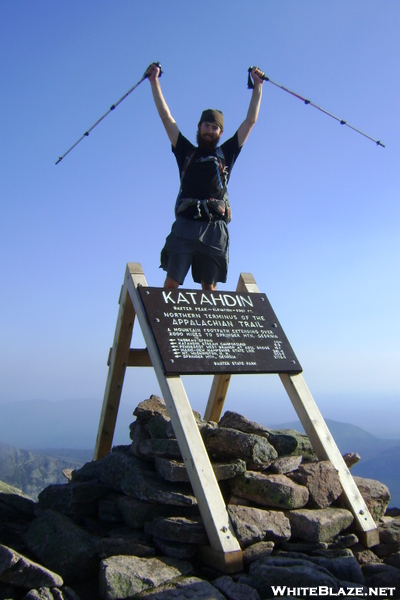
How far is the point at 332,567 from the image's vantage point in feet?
12.9

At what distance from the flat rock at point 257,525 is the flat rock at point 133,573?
526 mm

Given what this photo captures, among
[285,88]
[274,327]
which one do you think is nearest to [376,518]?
[274,327]

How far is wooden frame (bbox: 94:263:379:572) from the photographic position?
402 cm

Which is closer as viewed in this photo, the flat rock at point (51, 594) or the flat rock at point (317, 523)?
the flat rock at point (51, 594)

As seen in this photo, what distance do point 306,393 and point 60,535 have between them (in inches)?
118

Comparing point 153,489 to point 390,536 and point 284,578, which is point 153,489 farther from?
point 390,536

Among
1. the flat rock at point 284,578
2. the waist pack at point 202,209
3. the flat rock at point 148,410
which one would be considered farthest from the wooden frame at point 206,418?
the waist pack at point 202,209

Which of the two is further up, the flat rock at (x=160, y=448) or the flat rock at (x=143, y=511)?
the flat rock at (x=160, y=448)

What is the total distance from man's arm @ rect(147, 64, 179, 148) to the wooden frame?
1.98 m

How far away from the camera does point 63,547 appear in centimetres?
419

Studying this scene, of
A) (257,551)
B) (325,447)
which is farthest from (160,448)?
(325,447)

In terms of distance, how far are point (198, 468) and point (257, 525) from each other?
2.41 ft

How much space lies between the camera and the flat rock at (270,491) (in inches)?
181

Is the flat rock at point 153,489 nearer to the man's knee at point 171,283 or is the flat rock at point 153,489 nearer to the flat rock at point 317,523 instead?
the flat rock at point 317,523
